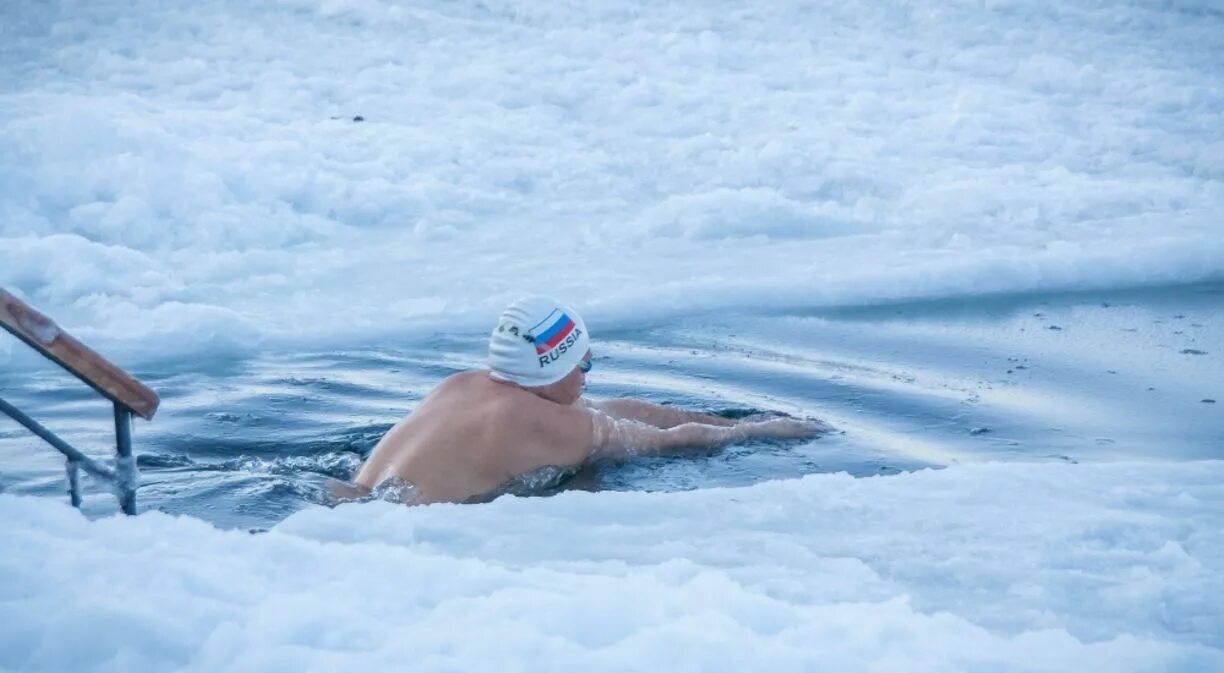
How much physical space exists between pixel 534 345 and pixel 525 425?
14.6 inches

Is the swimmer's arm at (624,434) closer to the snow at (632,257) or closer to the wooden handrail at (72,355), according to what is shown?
the snow at (632,257)

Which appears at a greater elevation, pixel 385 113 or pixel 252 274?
pixel 385 113

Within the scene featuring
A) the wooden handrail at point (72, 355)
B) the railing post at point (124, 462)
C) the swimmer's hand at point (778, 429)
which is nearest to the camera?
the wooden handrail at point (72, 355)

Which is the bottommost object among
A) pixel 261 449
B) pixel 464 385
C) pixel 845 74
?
pixel 261 449

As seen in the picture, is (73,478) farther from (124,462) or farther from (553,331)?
(553,331)

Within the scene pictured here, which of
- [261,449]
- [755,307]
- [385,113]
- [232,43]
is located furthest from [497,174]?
[261,449]

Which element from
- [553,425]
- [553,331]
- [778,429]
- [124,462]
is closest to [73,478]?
[124,462]

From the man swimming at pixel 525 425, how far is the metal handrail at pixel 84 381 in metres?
1.69

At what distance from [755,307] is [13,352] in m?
4.19

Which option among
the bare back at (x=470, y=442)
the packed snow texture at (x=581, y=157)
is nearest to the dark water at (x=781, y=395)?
the bare back at (x=470, y=442)

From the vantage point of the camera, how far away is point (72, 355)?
323 cm

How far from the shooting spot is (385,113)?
44.2ft

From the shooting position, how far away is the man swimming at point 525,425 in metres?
5.30

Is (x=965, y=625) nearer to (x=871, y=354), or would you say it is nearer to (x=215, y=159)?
(x=871, y=354)
